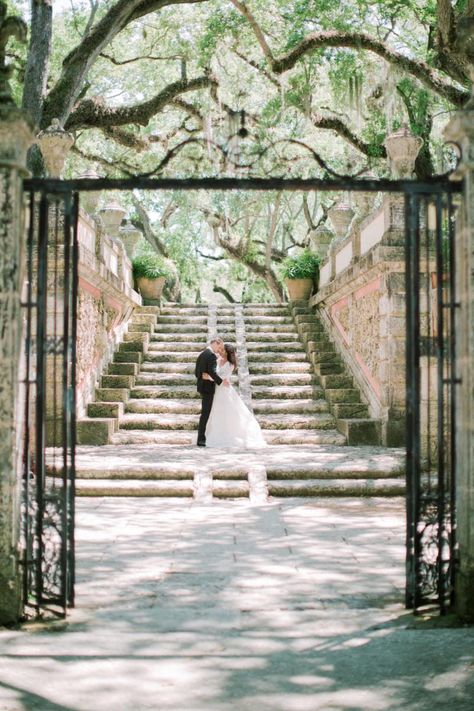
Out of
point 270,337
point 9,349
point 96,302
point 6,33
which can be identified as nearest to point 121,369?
point 96,302

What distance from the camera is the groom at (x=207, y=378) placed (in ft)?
37.3

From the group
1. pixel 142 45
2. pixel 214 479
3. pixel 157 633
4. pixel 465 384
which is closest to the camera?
pixel 157 633

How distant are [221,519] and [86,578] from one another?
2399 millimetres

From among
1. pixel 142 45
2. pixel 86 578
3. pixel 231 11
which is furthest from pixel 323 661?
pixel 142 45

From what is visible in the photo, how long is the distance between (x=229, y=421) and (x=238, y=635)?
715cm

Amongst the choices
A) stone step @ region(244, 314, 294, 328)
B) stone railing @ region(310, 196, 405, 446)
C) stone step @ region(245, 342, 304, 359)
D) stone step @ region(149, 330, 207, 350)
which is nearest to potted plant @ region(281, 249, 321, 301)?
stone step @ region(244, 314, 294, 328)

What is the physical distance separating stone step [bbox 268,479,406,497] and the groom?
2.53m

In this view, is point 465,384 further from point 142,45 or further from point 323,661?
point 142,45

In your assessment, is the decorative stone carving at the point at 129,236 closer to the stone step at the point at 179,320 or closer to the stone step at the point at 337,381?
the stone step at the point at 179,320

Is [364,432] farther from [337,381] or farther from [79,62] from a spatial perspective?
[79,62]

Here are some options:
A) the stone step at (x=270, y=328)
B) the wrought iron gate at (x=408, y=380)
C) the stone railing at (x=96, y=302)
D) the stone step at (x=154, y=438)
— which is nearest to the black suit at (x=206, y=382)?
the stone step at (x=154, y=438)

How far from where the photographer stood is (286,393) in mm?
13562

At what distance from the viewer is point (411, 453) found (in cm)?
479

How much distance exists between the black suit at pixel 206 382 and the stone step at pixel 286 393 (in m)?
2.16
